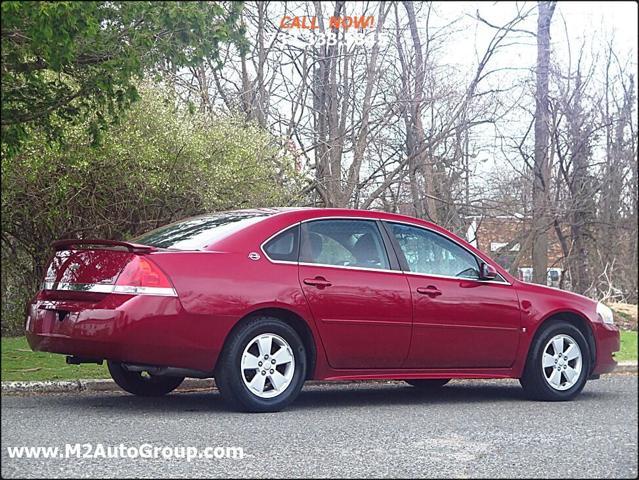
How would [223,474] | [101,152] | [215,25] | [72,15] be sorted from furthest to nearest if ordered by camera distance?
[101,152]
[215,25]
[72,15]
[223,474]

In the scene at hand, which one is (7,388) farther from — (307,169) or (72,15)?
(307,169)

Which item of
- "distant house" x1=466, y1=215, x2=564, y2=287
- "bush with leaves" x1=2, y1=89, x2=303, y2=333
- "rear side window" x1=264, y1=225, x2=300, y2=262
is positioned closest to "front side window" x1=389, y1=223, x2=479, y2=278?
"rear side window" x1=264, y1=225, x2=300, y2=262

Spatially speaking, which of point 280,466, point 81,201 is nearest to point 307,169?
point 81,201

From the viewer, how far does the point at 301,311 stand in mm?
6887

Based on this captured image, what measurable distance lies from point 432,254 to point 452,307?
518 mm

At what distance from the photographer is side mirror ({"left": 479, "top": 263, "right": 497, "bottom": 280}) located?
7.98 meters

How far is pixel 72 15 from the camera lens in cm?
731

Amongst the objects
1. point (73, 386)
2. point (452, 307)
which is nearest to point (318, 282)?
point (452, 307)

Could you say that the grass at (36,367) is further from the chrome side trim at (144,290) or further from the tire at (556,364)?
the tire at (556,364)

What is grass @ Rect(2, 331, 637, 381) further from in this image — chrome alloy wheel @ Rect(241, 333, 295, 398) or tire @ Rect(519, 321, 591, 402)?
chrome alloy wheel @ Rect(241, 333, 295, 398)

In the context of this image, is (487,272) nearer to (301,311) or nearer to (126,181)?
(301,311)

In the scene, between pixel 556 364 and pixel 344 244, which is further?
pixel 556 364

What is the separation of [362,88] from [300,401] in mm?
9688

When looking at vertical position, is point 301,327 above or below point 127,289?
below
